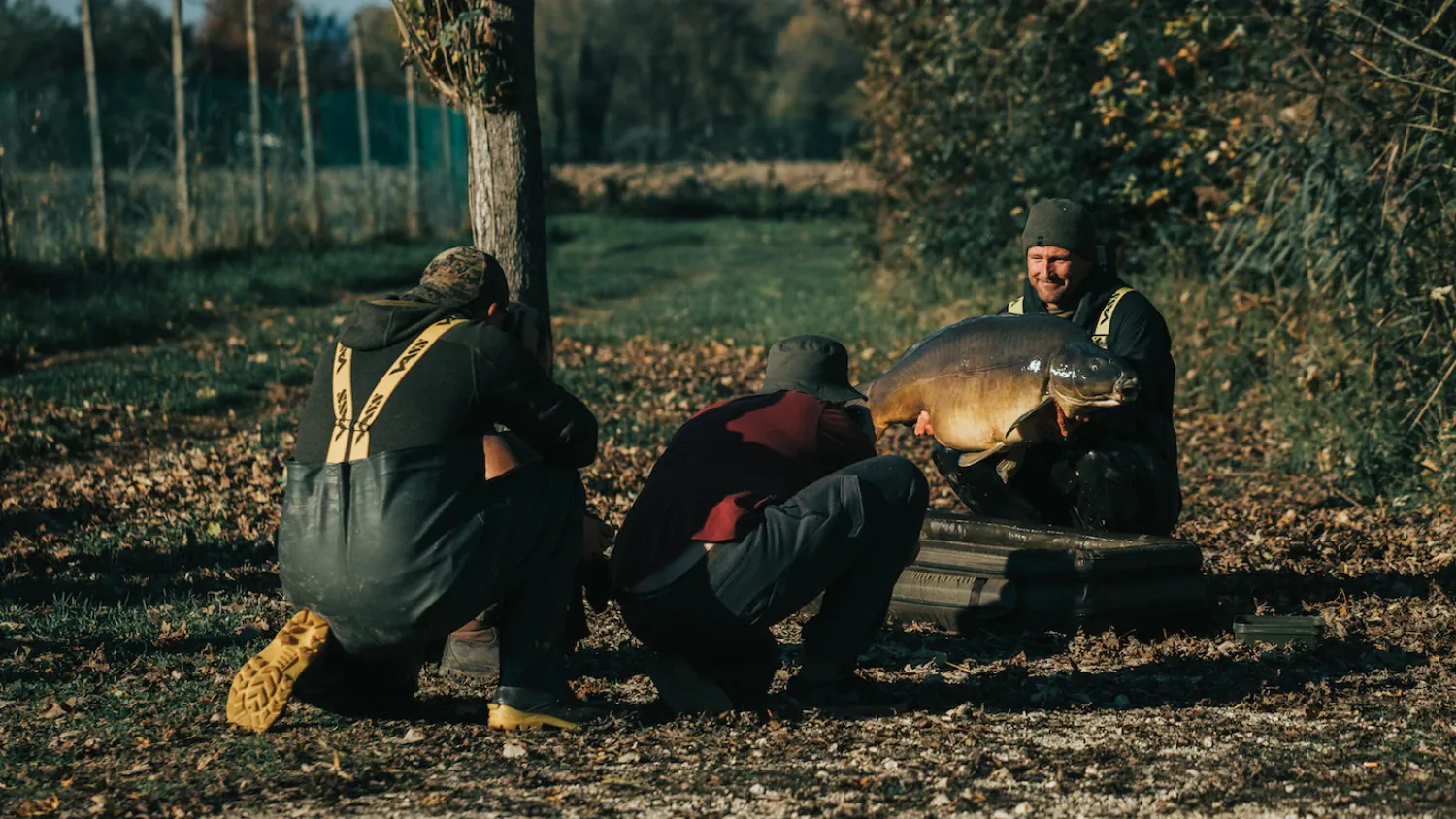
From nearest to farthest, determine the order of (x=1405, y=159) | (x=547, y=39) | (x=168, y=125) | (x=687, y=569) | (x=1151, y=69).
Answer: (x=687, y=569) < (x=1405, y=159) < (x=1151, y=69) < (x=168, y=125) < (x=547, y=39)

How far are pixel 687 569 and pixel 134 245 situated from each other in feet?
46.9

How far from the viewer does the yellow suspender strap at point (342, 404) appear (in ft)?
14.4

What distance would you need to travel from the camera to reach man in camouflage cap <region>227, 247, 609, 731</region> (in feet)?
14.3

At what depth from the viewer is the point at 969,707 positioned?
16.5 feet

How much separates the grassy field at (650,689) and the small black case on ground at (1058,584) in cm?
11

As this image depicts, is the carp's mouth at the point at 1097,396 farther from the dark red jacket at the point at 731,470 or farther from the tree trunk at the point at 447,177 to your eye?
the tree trunk at the point at 447,177

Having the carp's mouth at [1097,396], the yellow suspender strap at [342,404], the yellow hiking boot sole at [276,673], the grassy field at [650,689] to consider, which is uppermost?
the yellow suspender strap at [342,404]

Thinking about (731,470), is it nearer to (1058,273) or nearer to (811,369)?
(811,369)

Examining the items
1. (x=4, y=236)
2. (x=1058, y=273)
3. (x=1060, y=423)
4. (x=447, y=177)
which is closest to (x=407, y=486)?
(x=1060, y=423)

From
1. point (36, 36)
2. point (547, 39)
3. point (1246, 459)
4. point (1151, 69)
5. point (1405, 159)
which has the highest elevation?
point (547, 39)

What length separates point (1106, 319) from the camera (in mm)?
6375

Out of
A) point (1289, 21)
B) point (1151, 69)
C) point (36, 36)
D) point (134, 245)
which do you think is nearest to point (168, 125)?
point (134, 245)

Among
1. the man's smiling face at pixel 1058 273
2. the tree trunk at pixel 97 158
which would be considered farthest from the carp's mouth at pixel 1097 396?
the tree trunk at pixel 97 158

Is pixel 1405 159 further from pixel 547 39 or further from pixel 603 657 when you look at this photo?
pixel 547 39
